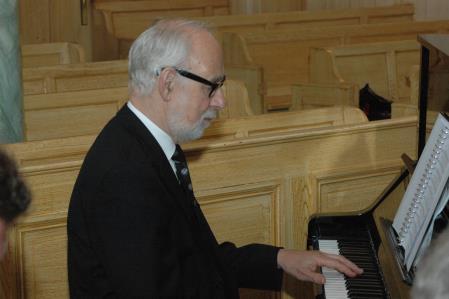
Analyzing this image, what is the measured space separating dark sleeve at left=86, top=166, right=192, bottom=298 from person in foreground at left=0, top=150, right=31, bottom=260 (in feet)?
3.75

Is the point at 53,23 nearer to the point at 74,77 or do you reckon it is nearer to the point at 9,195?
the point at 74,77

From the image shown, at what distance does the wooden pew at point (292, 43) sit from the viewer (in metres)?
8.34

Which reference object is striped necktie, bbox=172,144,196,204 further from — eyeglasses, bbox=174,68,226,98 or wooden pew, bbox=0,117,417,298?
wooden pew, bbox=0,117,417,298

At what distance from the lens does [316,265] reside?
3.21m

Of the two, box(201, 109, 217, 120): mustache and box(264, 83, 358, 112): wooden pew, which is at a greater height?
box(201, 109, 217, 120): mustache

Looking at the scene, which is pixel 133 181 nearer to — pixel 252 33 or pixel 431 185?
pixel 431 185

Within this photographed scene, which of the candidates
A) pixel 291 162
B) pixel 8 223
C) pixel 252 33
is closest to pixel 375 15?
pixel 252 33

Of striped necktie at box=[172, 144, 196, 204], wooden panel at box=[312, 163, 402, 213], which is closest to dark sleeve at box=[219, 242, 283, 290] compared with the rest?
striped necktie at box=[172, 144, 196, 204]

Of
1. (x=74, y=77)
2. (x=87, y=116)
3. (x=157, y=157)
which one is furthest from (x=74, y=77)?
(x=157, y=157)

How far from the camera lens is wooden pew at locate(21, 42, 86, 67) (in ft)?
25.5

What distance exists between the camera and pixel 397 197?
12.5 ft

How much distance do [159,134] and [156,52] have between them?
0.25 metres

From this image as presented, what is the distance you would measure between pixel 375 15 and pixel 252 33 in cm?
216

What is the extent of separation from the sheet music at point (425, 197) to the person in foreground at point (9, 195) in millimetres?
1785
